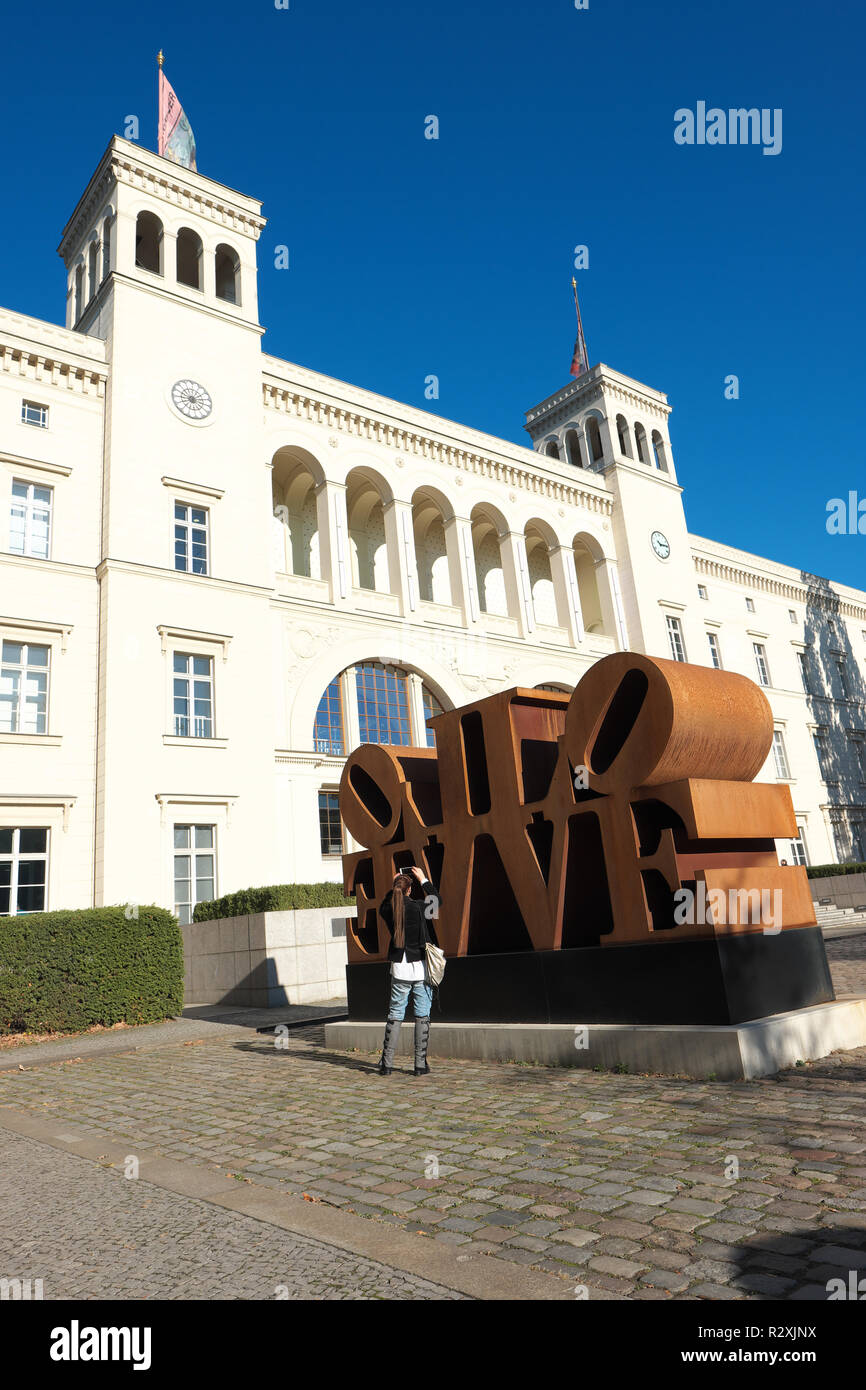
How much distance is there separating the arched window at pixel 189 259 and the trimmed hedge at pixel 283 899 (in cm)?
1986

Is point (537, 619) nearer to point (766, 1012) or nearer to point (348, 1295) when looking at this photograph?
point (766, 1012)

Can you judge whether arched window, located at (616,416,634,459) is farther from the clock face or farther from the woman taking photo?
the woman taking photo

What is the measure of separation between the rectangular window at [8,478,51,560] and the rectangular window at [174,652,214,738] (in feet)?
14.2

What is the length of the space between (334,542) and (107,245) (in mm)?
11032

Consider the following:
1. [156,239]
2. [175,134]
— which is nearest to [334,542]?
[156,239]

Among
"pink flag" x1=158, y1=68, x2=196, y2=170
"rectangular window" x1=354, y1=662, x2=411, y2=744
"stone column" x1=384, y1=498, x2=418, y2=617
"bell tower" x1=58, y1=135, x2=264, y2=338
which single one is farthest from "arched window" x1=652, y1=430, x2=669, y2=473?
"pink flag" x1=158, y1=68, x2=196, y2=170

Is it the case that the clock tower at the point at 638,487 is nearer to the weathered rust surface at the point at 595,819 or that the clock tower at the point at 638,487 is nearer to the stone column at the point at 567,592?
the stone column at the point at 567,592

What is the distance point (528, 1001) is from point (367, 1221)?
469cm

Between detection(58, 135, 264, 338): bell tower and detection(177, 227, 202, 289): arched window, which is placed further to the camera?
detection(177, 227, 202, 289): arched window

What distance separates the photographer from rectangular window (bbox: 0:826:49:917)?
19812 millimetres

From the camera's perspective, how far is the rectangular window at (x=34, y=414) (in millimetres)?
23172

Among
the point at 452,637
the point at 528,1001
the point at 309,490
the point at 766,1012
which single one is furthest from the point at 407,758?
the point at 309,490

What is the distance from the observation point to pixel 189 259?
98.3 ft

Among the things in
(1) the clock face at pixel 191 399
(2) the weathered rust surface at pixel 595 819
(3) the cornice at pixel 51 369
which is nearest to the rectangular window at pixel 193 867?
(2) the weathered rust surface at pixel 595 819
